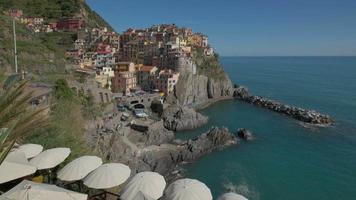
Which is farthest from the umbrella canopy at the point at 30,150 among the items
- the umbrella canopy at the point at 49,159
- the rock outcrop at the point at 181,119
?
the rock outcrop at the point at 181,119

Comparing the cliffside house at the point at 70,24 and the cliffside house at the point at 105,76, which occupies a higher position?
the cliffside house at the point at 70,24

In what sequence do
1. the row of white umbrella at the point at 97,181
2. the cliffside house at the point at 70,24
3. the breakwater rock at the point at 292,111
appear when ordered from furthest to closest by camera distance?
Answer: the cliffside house at the point at 70,24, the breakwater rock at the point at 292,111, the row of white umbrella at the point at 97,181

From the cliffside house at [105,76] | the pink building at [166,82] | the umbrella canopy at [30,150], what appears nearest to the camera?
the umbrella canopy at [30,150]

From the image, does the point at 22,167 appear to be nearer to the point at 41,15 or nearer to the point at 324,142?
the point at 324,142

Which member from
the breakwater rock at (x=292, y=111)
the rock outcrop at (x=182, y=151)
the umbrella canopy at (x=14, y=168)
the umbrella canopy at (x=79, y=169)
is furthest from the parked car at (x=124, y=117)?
the umbrella canopy at (x=14, y=168)

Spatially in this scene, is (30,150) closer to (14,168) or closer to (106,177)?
(14,168)

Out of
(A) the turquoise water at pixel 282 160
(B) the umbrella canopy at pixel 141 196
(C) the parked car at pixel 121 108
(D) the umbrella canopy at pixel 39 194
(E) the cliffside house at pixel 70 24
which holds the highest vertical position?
(E) the cliffside house at pixel 70 24

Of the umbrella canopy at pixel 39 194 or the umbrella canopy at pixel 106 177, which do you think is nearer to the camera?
the umbrella canopy at pixel 39 194

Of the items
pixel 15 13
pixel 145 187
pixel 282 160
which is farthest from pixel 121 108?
pixel 15 13

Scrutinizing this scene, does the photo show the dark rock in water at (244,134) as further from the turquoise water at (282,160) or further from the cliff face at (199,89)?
the cliff face at (199,89)
